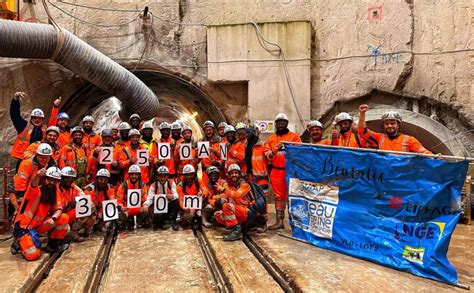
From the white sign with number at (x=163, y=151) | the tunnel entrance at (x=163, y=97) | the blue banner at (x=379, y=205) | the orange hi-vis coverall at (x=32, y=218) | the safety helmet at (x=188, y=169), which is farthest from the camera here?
the tunnel entrance at (x=163, y=97)

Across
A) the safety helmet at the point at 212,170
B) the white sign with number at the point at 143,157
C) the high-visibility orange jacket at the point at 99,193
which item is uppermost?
the white sign with number at the point at 143,157

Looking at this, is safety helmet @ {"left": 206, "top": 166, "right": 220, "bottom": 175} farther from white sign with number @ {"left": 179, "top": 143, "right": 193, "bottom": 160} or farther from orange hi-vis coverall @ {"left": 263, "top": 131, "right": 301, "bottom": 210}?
orange hi-vis coverall @ {"left": 263, "top": 131, "right": 301, "bottom": 210}

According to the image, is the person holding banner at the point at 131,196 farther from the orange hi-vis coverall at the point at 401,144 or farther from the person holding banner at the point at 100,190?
the orange hi-vis coverall at the point at 401,144

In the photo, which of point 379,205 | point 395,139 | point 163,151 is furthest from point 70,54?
point 379,205

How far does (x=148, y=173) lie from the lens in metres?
6.52

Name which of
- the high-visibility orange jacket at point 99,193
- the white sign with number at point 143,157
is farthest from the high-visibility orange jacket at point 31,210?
the white sign with number at point 143,157

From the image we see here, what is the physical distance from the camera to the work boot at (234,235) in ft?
17.5

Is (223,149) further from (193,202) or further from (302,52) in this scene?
(302,52)

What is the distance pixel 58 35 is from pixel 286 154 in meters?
5.19

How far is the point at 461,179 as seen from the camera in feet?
12.1

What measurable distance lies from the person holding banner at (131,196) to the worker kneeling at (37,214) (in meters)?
1.18

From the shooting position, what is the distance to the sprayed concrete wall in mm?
7668

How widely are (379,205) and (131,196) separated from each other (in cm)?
379

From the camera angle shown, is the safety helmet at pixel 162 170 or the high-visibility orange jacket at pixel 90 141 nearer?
the safety helmet at pixel 162 170
